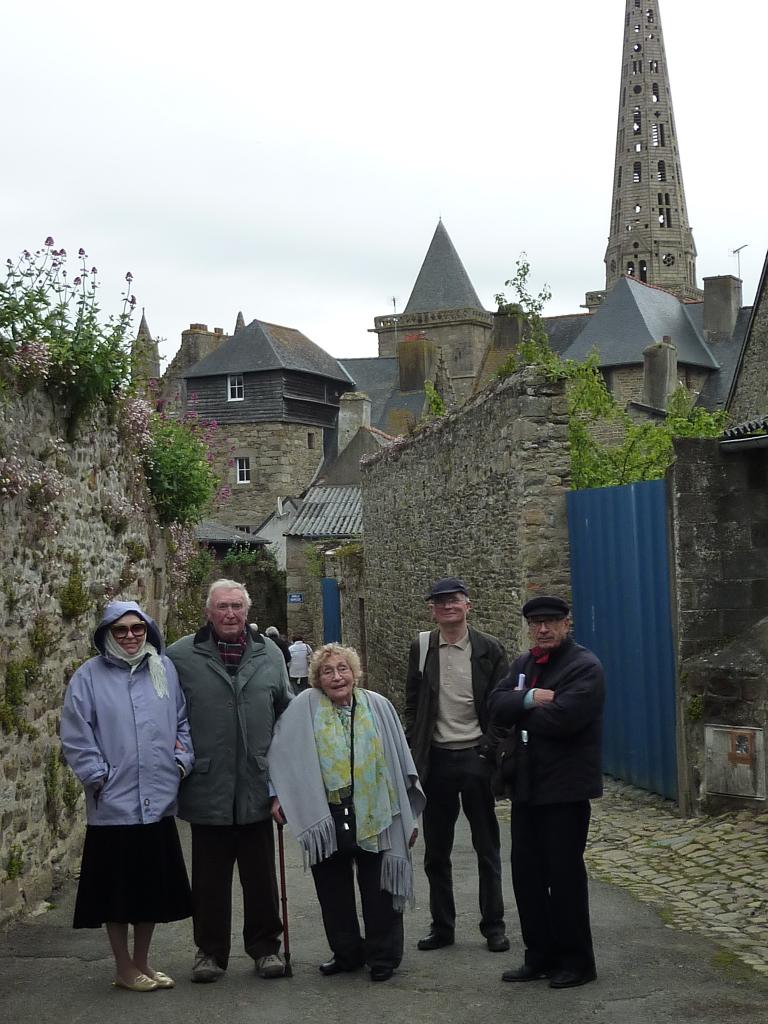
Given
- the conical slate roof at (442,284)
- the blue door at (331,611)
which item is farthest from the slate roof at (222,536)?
the conical slate roof at (442,284)

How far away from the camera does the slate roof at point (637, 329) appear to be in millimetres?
46594

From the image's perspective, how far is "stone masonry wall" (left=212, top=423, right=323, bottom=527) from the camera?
46.1 m

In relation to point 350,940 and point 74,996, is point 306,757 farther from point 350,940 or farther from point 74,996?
point 74,996

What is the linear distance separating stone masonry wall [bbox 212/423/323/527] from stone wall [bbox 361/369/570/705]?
28.0 m

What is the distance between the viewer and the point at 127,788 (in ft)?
16.2

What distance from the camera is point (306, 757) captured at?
16.6 ft

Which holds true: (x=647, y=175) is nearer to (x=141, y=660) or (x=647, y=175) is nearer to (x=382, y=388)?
(x=382, y=388)

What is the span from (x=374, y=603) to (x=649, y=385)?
2539 cm

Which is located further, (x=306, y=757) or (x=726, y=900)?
(x=726, y=900)

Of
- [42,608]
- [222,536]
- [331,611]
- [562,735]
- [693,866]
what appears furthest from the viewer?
[222,536]

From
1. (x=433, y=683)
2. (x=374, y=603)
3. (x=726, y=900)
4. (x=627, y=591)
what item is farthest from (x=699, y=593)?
(x=374, y=603)

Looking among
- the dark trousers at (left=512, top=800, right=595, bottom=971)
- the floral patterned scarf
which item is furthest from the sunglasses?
the dark trousers at (left=512, top=800, right=595, bottom=971)

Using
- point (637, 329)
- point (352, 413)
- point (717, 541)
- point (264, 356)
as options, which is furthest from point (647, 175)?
point (717, 541)

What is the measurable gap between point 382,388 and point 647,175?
1746 inches
